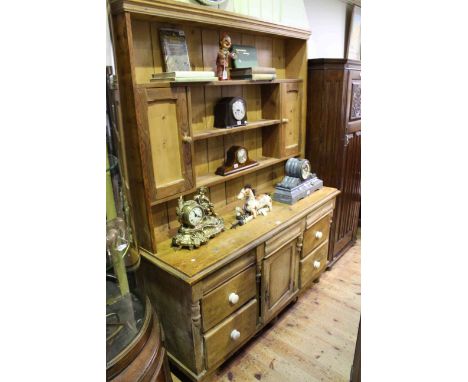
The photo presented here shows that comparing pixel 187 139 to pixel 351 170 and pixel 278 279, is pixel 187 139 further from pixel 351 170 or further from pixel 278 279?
pixel 351 170

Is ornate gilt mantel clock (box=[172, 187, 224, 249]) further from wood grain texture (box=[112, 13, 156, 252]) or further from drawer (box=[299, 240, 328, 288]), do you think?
drawer (box=[299, 240, 328, 288])

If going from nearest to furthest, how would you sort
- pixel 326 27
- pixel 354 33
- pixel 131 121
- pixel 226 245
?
pixel 131 121 → pixel 226 245 → pixel 326 27 → pixel 354 33

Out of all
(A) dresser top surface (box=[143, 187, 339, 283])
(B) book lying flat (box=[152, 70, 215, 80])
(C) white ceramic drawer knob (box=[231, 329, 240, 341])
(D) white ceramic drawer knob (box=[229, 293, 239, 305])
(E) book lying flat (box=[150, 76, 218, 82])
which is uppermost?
(B) book lying flat (box=[152, 70, 215, 80])

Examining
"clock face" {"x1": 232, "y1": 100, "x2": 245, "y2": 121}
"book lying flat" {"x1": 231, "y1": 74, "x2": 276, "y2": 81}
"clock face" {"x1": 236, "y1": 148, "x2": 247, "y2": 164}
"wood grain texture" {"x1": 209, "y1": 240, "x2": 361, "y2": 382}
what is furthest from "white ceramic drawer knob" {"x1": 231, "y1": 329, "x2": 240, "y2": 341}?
"book lying flat" {"x1": 231, "y1": 74, "x2": 276, "y2": 81}

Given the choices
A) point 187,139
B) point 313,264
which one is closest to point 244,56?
point 187,139

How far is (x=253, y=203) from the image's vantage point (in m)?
1.92

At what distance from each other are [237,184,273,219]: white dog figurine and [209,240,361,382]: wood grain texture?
0.79 m

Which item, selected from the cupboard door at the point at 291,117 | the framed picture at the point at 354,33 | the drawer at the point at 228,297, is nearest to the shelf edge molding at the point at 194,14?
the cupboard door at the point at 291,117

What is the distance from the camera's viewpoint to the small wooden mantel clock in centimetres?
187

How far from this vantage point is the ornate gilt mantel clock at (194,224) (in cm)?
158

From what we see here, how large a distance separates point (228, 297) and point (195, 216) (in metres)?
0.45
